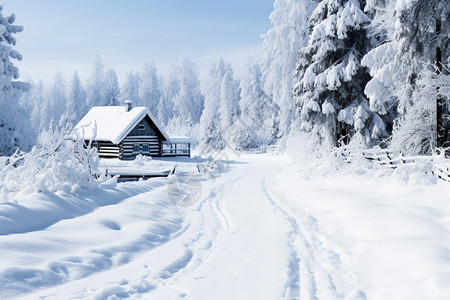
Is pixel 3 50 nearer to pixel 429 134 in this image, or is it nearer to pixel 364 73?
pixel 364 73

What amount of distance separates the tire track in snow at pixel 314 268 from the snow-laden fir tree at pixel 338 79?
9.83 meters

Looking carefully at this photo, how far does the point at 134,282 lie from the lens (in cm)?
527

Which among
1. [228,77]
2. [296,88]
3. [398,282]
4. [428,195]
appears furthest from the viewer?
[228,77]

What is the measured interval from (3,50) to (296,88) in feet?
67.0

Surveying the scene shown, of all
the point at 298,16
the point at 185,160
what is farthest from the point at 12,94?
the point at 298,16

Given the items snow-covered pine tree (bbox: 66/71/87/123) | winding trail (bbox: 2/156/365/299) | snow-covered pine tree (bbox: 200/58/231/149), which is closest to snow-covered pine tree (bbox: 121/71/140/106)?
snow-covered pine tree (bbox: 66/71/87/123)

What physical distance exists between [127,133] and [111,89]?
49078 mm

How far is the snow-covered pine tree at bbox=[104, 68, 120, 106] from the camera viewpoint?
259ft

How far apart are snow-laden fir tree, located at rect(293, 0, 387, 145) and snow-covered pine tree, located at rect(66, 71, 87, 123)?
76.9 meters

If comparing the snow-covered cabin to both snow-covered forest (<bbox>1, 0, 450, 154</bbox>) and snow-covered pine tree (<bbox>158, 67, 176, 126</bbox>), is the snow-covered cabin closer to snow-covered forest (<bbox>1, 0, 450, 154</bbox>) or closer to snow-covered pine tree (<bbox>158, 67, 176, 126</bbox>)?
snow-covered forest (<bbox>1, 0, 450, 154</bbox>)

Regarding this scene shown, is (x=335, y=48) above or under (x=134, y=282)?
above

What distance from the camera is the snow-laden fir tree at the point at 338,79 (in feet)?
56.4

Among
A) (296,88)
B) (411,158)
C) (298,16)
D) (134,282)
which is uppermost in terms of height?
(298,16)

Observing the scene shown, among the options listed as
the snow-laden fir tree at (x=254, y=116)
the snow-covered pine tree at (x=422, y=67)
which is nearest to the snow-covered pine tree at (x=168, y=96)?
the snow-laden fir tree at (x=254, y=116)
